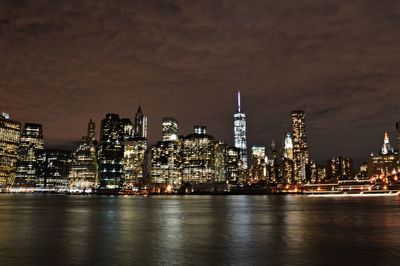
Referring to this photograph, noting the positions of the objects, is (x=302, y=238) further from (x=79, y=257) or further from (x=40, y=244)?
(x=40, y=244)

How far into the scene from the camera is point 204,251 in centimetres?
2570

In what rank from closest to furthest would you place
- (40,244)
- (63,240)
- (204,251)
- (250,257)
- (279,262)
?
(279,262)
(250,257)
(204,251)
(40,244)
(63,240)

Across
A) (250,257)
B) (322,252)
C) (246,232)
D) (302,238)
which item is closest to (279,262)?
(250,257)

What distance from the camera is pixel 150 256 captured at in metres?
23.9

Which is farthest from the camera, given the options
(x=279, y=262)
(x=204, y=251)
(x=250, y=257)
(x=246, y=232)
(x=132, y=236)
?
(x=246, y=232)

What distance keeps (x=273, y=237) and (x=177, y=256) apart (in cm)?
1137

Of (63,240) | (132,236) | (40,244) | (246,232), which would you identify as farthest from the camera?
(246,232)

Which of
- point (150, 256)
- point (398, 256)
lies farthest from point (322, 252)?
point (150, 256)

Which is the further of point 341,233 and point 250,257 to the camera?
point 341,233

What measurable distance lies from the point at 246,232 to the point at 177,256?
14119mm

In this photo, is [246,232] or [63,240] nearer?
[63,240]

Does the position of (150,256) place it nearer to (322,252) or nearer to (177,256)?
(177,256)

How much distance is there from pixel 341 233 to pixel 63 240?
73.3ft

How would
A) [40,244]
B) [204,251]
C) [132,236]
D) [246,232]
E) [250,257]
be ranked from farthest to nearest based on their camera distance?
[246,232], [132,236], [40,244], [204,251], [250,257]
